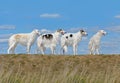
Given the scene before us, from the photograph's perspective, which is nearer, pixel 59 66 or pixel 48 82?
pixel 48 82

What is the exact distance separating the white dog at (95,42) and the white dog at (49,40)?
8.39ft

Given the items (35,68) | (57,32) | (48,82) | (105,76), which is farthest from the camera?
(57,32)

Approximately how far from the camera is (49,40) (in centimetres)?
3853

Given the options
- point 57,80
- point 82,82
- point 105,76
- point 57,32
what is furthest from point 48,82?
point 57,32

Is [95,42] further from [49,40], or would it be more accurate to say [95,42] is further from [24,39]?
[24,39]

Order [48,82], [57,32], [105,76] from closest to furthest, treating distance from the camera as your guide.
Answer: [48,82], [105,76], [57,32]

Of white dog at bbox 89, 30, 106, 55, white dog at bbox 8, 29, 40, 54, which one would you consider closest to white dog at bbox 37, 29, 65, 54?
white dog at bbox 8, 29, 40, 54

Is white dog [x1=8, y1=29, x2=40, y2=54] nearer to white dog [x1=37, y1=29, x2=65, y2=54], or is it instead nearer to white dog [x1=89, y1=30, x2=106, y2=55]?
white dog [x1=37, y1=29, x2=65, y2=54]

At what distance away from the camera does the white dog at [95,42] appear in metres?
38.9

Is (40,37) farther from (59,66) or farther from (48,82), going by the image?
(48,82)

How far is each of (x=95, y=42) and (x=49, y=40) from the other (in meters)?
3.70

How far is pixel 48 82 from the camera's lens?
56.0ft

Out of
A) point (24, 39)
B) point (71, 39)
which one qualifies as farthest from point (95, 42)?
point (24, 39)

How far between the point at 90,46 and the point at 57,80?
22488 millimetres
